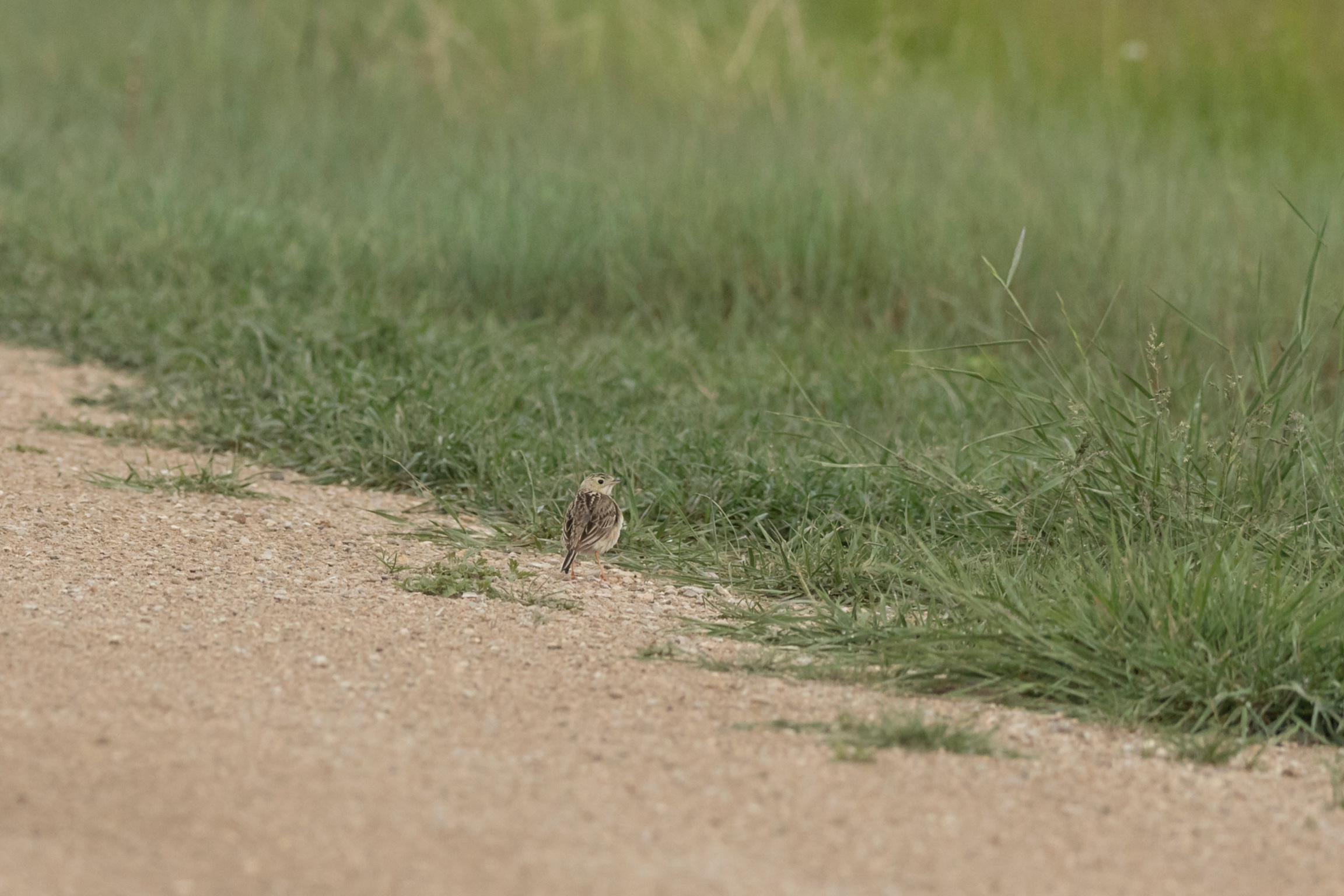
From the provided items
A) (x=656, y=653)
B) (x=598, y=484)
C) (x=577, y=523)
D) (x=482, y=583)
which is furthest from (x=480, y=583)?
(x=656, y=653)

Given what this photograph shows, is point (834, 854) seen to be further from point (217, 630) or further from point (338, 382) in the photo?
point (338, 382)

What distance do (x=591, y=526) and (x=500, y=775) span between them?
168cm

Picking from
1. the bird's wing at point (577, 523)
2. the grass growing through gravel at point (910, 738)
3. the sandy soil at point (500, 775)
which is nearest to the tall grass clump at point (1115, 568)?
the sandy soil at point (500, 775)

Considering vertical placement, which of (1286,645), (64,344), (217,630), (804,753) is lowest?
(64,344)

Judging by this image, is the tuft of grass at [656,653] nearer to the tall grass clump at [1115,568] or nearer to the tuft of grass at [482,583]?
the tall grass clump at [1115,568]

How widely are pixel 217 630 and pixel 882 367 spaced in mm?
3855

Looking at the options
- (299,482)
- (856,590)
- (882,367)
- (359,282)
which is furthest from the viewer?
(359,282)

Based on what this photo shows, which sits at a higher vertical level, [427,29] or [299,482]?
[427,29]

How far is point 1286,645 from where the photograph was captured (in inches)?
144

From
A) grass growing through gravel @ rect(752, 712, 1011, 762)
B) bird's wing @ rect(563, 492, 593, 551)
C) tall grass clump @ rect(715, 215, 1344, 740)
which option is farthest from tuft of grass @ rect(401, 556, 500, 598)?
grass growing through gravel @ rect(752, 712, 1011, 762)

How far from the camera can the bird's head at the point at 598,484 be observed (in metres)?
4.97

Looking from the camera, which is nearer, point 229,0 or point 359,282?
point 359,282

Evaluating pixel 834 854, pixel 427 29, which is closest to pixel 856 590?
pixel 834 854

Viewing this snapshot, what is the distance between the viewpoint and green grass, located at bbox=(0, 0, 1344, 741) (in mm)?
4293
